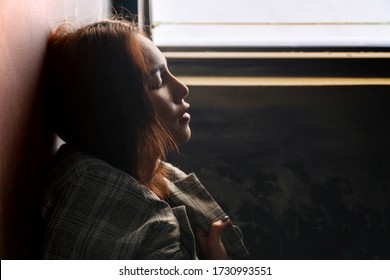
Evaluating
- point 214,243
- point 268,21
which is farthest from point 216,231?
point 268,21

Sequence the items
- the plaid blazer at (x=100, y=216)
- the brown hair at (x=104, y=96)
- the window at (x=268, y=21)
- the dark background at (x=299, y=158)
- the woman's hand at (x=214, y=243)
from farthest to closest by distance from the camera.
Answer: the window at (x=268, y=21), the dark background at (x=299, y=158), the woman's hand at (x=214, y=243), the brown hair at (x=104, y=96), the plaid blazer at (x=100, y=216)

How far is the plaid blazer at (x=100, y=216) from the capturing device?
90 cm

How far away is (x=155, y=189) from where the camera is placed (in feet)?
3.85

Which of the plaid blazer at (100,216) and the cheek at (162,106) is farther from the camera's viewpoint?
the cheek at (162,106)

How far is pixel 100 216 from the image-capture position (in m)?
0.92

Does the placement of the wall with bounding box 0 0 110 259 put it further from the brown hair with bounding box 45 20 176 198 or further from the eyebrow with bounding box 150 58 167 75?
the eyebrow with bounding box 150 58 167 75

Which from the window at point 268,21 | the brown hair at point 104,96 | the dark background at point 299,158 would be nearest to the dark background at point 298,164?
the dark background at point 299,158

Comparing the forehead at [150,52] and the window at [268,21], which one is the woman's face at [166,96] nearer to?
the forehead at [150,52]

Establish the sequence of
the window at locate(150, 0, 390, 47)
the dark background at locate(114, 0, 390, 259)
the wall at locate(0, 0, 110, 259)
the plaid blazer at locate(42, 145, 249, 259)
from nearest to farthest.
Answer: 1. the wall at locate(0, 0, 110, 259)
2. the plaid blazer at locate(42, 145, 249, 259)
3. the dark background at locate(114, 0, 390, 259)
4. the window at locate(150, 0, 390, 47)

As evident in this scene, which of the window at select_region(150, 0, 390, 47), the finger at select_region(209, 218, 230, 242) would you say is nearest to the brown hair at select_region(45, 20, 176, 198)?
the finger at select_region(209, 218, 230, 242)

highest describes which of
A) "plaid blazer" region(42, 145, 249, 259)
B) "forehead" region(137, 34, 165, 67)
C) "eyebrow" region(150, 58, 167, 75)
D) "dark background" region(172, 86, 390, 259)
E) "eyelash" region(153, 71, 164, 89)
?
"forehead" region(137, 34, 165, 67)

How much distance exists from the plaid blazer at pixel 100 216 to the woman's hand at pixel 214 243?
162 millimetres

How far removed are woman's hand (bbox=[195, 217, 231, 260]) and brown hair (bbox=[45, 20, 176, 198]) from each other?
0.24 m

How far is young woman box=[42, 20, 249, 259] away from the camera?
0.91 meters
